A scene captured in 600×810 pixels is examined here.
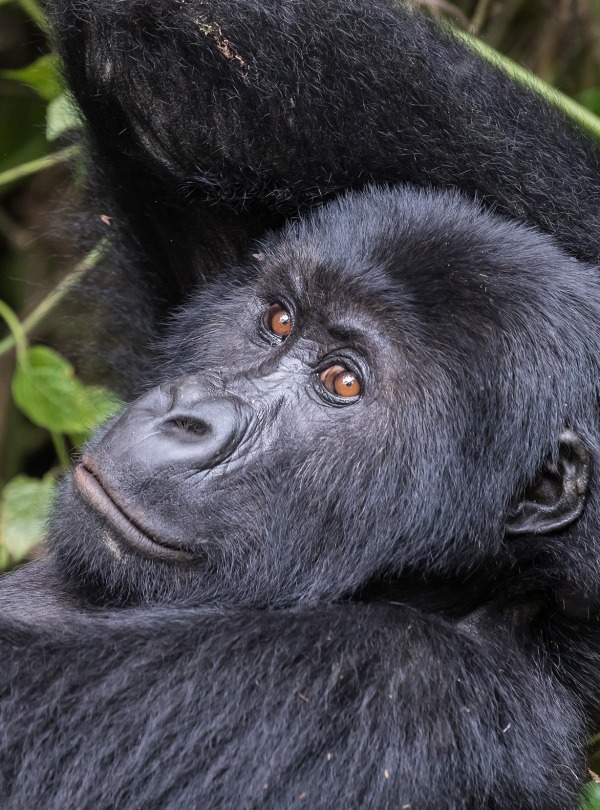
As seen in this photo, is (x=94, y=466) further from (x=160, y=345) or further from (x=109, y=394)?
(x=109, y=394)

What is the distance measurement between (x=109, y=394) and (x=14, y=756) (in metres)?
1.83

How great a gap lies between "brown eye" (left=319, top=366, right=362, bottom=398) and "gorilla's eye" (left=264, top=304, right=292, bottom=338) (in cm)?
19

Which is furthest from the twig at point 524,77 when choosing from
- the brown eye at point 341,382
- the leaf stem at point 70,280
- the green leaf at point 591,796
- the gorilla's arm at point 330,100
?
the green leaf at point 591,796

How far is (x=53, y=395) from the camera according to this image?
406 cm

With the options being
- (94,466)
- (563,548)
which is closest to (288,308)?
(94,466)

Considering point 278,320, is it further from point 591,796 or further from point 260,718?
point 591,796

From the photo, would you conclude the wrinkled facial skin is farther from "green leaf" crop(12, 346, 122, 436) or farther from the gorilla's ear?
"green leaf" crop(12, 346, 122, 436)

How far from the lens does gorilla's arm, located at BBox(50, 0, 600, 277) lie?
Answer: 123 inches

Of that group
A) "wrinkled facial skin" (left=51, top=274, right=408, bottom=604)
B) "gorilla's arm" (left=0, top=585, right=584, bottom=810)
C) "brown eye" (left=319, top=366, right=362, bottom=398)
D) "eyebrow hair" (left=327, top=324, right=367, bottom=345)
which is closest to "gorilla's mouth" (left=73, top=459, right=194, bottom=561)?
"wrinkled facial skin" (left=51, top=274, right=408, bottom=604)

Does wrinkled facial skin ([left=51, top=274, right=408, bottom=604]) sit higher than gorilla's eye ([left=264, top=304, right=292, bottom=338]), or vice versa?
gorilla's eye ([left=264, top=304, right=292, bottom=338])

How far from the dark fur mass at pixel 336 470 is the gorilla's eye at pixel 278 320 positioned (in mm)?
14

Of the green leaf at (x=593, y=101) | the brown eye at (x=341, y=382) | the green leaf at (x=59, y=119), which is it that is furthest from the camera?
the green leaf at (x=593, y=101)

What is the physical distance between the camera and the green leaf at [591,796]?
307 cm

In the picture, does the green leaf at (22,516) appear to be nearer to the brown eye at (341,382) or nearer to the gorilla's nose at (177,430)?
the gorilla's nose at (177,430)
